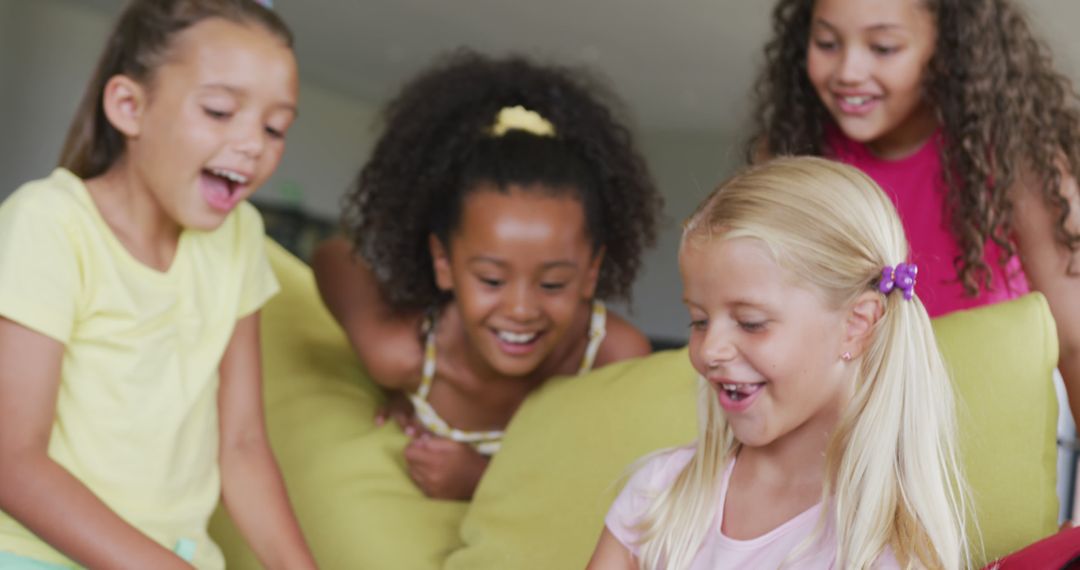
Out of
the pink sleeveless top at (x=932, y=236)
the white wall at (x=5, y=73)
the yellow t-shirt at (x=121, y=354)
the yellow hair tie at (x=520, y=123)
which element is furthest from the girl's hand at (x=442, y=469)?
the white wall at (x=5, y=73)

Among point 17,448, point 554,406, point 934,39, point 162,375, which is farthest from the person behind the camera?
point 934,39

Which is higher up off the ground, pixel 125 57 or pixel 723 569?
pixel 125 57

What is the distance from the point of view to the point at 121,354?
147cm

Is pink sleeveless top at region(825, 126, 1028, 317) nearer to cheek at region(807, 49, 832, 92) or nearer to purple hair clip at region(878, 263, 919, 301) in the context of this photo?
cheek at region(807, 49, 832, 92)

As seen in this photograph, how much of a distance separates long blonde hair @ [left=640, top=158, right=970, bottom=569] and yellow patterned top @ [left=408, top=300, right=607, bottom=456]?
0.79 m

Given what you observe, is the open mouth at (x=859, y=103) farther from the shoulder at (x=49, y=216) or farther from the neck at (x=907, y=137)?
the shoulder at (x=49, y=216)

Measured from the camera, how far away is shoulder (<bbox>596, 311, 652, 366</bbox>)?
2.01 metres

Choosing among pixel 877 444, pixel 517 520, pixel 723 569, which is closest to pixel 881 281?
pixel 877 444

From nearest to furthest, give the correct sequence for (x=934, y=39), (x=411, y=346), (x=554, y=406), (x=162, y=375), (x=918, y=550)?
1. (x=918, y=550)
2. (x=162, y=375)
3. (x=554, y=406)
4. (x=934, y=39)
5. (x=411, y=346)

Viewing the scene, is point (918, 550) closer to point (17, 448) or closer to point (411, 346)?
point (17, 448)

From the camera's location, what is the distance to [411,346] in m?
2.02

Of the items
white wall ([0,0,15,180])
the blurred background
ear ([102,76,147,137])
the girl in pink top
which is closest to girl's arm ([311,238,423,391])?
ear ([102,76,147,137])

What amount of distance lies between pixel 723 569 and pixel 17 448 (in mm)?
781

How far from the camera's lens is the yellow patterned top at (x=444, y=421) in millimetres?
1994
